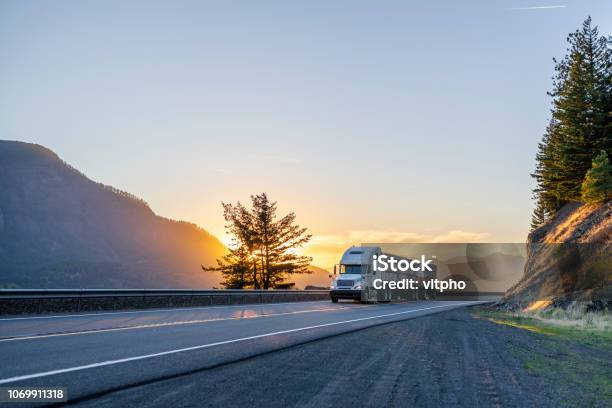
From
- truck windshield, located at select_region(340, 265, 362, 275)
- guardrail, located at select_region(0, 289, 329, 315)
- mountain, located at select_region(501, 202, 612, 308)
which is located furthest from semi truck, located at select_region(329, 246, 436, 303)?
mountain, located at select_region(501, 202, 612, 308)

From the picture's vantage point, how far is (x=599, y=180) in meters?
34.2

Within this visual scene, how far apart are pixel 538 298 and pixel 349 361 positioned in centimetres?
2928

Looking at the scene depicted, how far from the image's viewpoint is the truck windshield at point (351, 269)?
35750mm

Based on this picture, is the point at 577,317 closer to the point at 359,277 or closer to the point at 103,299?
the point at 359,277

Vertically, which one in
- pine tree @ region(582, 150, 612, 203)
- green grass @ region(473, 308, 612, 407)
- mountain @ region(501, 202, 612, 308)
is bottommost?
green grass @ region(473, 308, 612, 407)

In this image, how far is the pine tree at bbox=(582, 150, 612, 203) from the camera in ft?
110

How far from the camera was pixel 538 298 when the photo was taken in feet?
108

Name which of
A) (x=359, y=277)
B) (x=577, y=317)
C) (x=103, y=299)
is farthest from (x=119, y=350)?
(x=359, y=277)

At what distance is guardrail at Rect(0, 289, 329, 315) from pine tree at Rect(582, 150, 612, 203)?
76.2ft

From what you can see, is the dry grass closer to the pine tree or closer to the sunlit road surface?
the pine tree

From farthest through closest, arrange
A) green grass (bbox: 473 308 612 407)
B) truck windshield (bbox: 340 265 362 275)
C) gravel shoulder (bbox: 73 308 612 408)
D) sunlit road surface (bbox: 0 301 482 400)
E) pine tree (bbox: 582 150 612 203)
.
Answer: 1. truck windshield (bbox: 340 265 362 275)
2. pine tree (bbox: 582 150 612 203)
3. green grass (bbox: 473 308 612 407)
4. sunlit road surface (bbox: 0 301 482 400)
5. gravel shoulder (bbox: 73 308 612 408)

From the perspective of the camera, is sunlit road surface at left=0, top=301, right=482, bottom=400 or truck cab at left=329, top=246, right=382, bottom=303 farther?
truck cab at left=329, top=246, right=382, bottom=303

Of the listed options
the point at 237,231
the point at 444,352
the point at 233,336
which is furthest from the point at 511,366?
the point at 237,231

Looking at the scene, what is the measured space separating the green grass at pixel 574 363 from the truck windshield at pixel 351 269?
818 inches
